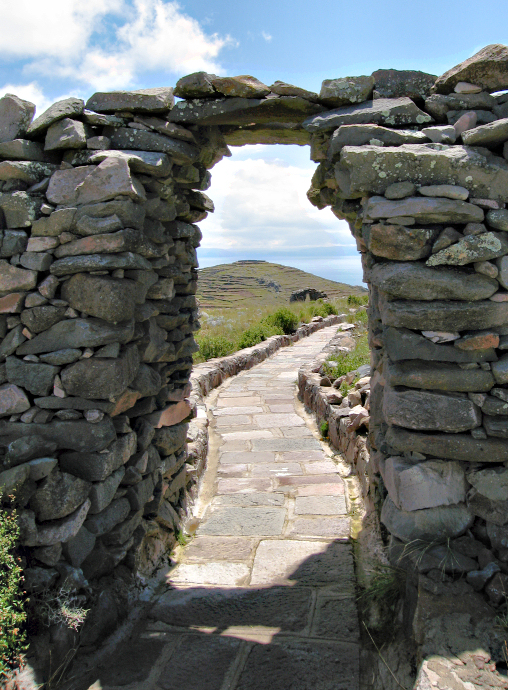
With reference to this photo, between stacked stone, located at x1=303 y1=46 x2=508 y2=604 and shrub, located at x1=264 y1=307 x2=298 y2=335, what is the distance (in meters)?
12.2

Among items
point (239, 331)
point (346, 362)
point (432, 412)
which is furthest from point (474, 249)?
point (239, 331)

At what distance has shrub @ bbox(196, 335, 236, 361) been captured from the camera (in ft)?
33.9

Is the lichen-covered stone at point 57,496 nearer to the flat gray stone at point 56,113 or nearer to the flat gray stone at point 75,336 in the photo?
the flat gray stone at point 75,336

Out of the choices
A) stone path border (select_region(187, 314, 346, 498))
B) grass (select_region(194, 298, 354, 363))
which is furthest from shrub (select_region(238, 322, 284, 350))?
stone path border (select_region(187, 314, 346, 498))

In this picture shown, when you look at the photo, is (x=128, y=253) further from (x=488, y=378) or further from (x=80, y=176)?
(x=488, y=378)

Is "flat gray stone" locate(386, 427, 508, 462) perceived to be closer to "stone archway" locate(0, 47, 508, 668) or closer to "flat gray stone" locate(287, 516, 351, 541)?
"stone archway" locate(0, 47, 508, 668)

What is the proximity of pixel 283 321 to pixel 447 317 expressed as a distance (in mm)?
12537

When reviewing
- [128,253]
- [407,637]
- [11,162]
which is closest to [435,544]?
[407,637]

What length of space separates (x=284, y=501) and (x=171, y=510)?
1.18 meters

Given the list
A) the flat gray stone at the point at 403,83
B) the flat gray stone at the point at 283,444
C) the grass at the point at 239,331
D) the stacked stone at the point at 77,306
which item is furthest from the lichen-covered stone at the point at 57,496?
the grass at the point at 239,331

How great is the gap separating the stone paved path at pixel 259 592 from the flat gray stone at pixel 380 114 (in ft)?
10.1

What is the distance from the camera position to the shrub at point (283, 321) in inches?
600

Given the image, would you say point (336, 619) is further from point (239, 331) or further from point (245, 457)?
point (239, 331)

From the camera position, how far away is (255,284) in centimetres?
4788
